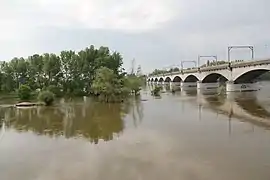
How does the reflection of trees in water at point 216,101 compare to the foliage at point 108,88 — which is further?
the foliage at point 108,88

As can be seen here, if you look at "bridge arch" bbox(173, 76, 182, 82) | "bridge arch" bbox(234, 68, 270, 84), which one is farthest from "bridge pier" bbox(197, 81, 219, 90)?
"bridge arch" bbox(173, 76, 182, 82)

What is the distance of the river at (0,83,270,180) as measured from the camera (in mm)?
13914

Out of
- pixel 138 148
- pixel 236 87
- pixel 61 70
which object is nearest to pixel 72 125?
pixel 138 148

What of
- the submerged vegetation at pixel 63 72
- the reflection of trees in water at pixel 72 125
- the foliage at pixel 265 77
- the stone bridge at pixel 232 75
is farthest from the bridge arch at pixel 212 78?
the reflection of trees in water at pixel 72 125

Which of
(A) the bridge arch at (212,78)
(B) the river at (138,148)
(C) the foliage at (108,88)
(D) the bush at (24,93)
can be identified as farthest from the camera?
(A) the bridge arch at (212,78)

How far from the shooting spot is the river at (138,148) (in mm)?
13914

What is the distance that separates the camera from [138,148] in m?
18.2

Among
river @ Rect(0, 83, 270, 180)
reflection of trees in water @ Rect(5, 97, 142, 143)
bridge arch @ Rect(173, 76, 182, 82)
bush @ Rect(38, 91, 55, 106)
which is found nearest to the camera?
river @ Rect(0, 83, 270, 180)

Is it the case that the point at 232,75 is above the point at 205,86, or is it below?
above

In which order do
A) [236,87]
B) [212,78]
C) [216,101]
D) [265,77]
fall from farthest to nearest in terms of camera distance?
[265,77], [212,78], [236,87], [216,101]

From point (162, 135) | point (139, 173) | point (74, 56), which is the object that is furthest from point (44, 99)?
point (139, 173)

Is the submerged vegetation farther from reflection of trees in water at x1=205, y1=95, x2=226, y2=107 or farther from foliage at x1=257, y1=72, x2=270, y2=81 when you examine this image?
foliage at x1=257, y1=72, x2=270, y2=81

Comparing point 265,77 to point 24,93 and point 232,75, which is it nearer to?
point 232,75

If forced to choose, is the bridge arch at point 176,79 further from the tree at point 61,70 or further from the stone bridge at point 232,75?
the tree at point 61,70
